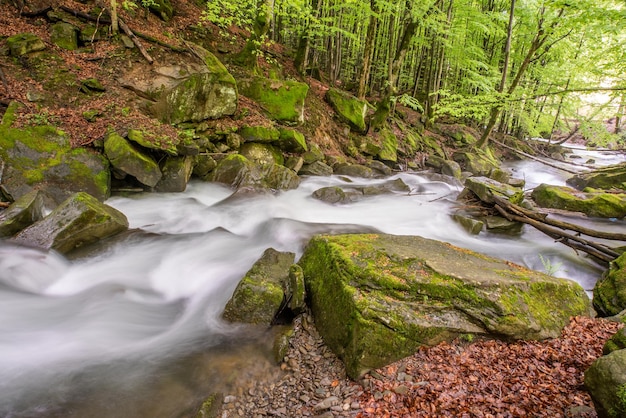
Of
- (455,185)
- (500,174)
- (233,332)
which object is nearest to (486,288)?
(233,332)

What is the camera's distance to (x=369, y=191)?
416 inches

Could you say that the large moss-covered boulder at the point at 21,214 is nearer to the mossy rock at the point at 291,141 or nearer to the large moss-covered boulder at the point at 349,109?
the mossy rock at the point at 291,141

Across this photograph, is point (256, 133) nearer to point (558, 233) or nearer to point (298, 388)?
point (558, 233)

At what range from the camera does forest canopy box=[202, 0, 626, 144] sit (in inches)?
368

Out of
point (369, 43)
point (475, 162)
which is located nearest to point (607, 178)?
point (475, 162)

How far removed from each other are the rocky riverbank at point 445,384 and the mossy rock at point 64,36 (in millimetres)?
10103

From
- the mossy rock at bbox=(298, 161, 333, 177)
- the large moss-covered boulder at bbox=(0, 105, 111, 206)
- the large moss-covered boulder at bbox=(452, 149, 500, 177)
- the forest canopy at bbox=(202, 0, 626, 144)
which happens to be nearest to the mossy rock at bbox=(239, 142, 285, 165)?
the mossy rock at bbox=(298, 161, 333, 177)

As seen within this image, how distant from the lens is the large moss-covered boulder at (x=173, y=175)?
821 centimetres

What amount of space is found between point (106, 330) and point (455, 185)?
40.5ft

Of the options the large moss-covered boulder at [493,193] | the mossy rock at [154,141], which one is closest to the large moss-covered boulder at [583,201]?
the large moss-covered boulder at [493,193]

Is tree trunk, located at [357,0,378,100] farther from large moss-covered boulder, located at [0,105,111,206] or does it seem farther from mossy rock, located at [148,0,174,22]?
large moss-covered boulder, located at [0,105,111,206]

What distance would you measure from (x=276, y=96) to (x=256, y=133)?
228 cm

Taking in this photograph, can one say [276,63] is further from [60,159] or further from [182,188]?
[60,159]

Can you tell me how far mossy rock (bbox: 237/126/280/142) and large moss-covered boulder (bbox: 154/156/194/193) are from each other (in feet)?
7.43
